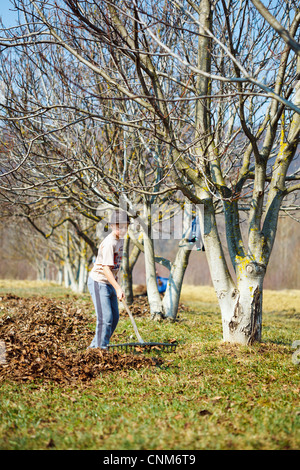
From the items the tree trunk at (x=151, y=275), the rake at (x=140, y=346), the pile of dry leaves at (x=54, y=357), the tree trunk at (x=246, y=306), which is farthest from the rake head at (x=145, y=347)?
the tree trunk at (x=151, y=275)

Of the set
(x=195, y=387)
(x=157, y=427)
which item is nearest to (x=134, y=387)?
(x=195, y=387)

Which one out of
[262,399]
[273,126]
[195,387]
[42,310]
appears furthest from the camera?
[42,310]

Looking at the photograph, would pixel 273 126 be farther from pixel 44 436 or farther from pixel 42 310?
pixel 42 310

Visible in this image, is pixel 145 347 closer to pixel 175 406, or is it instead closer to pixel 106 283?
pixel 106 283

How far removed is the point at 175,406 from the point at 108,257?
7.70ft

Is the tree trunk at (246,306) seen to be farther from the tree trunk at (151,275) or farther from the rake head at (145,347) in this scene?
the tree trunk at (151,275)

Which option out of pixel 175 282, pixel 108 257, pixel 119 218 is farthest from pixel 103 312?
pixel 175 282

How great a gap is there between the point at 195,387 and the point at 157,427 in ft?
4.38

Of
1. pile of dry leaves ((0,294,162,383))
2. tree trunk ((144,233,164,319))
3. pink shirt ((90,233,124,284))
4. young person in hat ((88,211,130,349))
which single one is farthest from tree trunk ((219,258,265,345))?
tree trunk ((144,233,164,319))

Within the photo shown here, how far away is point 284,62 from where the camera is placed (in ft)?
19.9

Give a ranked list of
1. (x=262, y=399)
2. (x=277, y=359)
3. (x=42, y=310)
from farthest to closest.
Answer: (x=42, y=310) < (x=277, y=359) < (x=262, y=399)

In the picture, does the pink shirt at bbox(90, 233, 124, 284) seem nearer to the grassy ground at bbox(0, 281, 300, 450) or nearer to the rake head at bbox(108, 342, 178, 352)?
the rake head at bbox(108, 342, 178, 352)

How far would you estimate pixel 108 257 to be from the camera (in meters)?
5.97

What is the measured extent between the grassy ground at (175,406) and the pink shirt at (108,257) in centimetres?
133
